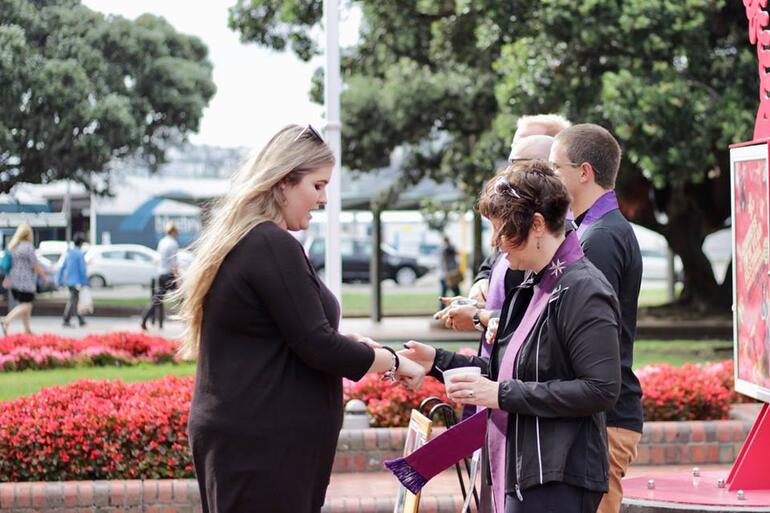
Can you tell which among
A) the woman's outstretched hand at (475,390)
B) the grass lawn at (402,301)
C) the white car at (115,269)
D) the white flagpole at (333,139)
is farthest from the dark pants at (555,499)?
the white car at (115,269)

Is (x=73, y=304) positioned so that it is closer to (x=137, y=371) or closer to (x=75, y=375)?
(x=137, y=371)

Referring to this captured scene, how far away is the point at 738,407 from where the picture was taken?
979 cm

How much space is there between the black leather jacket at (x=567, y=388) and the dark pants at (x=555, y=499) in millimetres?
29

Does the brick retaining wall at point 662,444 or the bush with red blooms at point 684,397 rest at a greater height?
the bush with red blooms at point 684,397

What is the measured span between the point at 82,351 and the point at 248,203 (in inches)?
399

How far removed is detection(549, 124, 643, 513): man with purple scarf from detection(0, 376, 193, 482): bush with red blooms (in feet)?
12.3

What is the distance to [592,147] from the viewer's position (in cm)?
461

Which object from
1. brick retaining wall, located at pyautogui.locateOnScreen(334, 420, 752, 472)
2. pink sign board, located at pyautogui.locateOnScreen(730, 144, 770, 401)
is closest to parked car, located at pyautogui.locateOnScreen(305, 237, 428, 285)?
brick retaining wall, located at pyautogui.locateOnScreen(334, 420, 752, 472)

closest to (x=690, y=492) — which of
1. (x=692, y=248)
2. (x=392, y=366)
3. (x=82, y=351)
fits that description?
(x=392, y=366)

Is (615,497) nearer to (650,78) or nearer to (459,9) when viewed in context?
(650,78)

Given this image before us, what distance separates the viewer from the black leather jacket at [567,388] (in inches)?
143

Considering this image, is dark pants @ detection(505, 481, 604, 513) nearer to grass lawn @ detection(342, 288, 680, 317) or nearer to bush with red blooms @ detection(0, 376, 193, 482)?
bush with red blooms @ detection(0, 376, 193, 482)

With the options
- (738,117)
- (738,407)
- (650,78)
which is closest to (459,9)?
(650,78)

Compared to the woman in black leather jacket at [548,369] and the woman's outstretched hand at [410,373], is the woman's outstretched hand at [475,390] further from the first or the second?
the woman's outstretched hand at [410,373]
